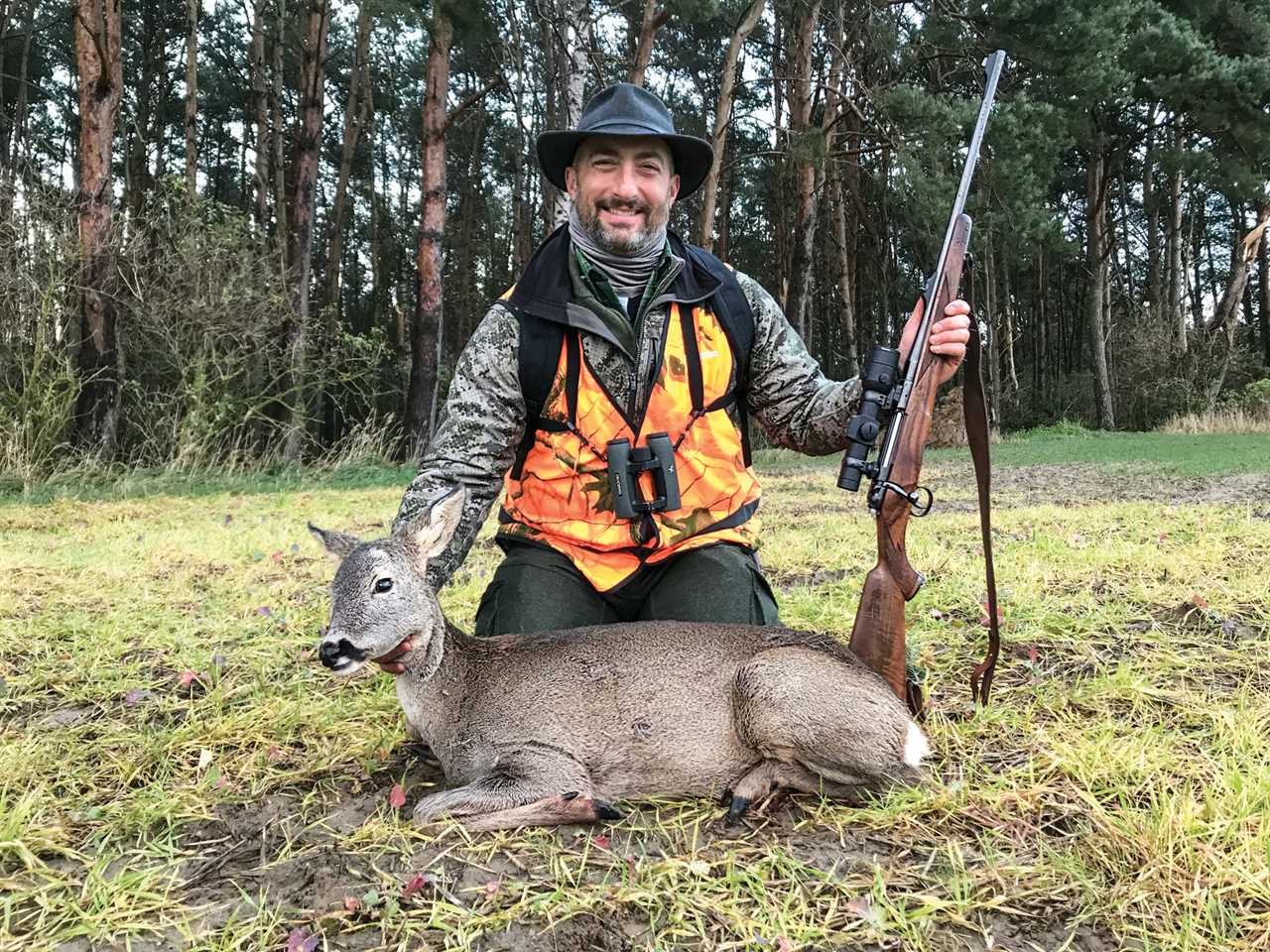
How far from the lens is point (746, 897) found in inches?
91.8

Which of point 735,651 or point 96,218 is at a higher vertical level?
point 96,218

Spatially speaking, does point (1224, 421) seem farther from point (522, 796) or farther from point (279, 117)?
point (279, 117)

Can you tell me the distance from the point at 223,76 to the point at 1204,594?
3640 centimetres

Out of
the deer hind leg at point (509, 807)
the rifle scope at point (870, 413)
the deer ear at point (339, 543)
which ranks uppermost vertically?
the rifle scope at point (870, 413)

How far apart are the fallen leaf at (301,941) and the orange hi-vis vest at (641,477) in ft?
6.49

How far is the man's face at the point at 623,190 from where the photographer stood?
4.07 metres

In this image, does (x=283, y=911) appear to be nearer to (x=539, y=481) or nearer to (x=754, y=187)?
(x=539, y=481)

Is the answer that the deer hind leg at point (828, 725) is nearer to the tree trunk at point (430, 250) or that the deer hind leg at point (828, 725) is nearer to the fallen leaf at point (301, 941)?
the fallen leaf at point (301, 941)

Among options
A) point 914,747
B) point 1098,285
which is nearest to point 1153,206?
point 1098,285

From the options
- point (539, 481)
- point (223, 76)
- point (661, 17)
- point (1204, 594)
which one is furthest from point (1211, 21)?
point (223, 76)

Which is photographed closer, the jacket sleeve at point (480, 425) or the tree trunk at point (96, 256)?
the jacket sleeve at point (480, 425)

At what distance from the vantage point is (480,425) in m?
3.92

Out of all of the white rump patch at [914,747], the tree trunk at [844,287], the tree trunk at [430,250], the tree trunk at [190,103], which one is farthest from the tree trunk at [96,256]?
the tree trunk at [844,287]

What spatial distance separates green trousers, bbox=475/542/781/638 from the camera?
3781 mm
